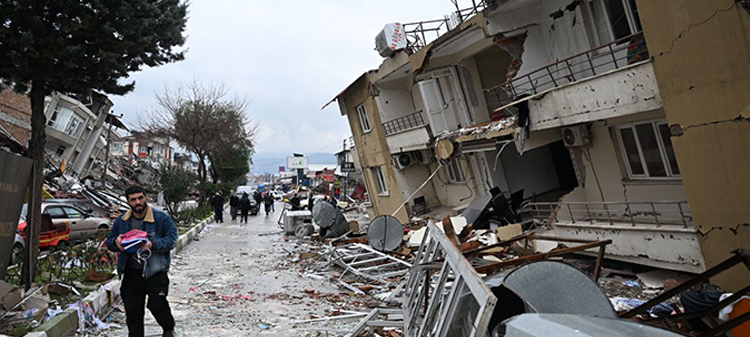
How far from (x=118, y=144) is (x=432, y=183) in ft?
158

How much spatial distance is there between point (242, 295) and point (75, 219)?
9.93m

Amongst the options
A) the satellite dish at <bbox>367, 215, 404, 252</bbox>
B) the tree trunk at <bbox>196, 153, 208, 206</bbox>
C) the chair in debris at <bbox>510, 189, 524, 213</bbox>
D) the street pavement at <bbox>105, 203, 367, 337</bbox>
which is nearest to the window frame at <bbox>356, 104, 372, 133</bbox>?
the chair in debris at <bbox>510, 189, 524, 213</bbox>

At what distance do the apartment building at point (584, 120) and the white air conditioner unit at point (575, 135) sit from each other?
0.02 metres

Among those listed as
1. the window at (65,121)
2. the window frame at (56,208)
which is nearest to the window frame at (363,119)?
the window frame at (56,208)

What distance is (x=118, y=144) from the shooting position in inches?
1972

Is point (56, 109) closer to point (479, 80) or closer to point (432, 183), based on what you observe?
point (432, 183)

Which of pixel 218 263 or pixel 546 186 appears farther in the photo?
pixel 546 186

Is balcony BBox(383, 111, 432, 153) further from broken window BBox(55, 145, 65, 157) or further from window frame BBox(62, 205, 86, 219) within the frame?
broken window BBox(55, 145, 65, 157)

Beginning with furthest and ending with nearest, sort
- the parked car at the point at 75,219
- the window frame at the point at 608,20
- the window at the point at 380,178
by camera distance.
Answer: the window at the point at 380,178, the parked car at the point at 75,219, the window frame at the point at 608,20

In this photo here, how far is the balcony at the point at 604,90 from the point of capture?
6.36m

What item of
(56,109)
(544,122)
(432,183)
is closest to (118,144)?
(56,109)

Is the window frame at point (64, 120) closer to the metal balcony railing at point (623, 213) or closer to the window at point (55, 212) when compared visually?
the window at point (55, 212)

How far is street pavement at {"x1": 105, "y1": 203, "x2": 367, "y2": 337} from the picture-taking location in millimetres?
5203

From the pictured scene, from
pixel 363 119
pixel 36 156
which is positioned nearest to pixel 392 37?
pixel 363 119
